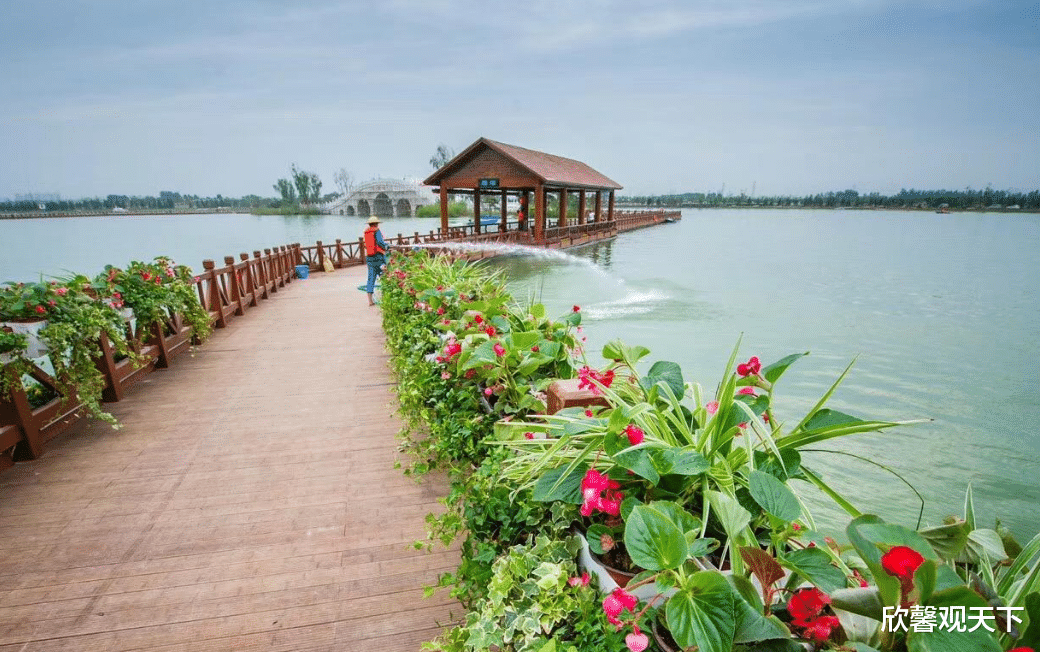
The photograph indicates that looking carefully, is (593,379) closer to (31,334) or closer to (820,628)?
(820,628)

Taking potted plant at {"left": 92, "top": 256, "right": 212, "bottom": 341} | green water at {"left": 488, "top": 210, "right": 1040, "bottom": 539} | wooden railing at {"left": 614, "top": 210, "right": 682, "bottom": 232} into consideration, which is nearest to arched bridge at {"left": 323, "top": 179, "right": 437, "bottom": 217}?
wooden railing at {"left": 614, "top": 210, "right": 682, "bottom": 232}

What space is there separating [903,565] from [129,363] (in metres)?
5.69

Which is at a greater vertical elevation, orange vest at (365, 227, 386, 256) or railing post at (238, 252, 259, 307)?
orange vest at (365, 227, 386, 256)

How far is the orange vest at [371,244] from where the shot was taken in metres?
8.19

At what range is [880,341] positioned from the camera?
34.5 feet

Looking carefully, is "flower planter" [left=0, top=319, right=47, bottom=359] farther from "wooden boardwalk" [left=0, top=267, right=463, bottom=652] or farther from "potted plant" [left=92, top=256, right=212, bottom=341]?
"potted plant" [left=92, top=256, right=212, bottom=341]

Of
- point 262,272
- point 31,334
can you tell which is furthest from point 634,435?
point 262,272

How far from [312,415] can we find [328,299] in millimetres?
5904

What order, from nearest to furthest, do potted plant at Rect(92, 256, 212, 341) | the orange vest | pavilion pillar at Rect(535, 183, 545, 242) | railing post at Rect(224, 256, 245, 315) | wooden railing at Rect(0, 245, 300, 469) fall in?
1. wooden railing at Rect(0, 245, 300, 469)
2. potted plant at Rect(92, 256, 212, 341)
3. railing post at Rect(224, 256, 245, 315)
4. the orange vest
5. pavilion pillar at Rect(535, 183, 545, 242)

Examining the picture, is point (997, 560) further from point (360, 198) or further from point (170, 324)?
point (360, 198)

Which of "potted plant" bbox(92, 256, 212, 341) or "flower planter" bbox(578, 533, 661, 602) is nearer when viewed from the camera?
"flower planter" bbox(578, 533, 661, 602)

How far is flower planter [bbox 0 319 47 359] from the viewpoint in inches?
127

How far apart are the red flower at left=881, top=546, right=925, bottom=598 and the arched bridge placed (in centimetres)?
4909

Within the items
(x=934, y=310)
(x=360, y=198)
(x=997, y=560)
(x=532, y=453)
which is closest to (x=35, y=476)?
(x=532, y=453)
